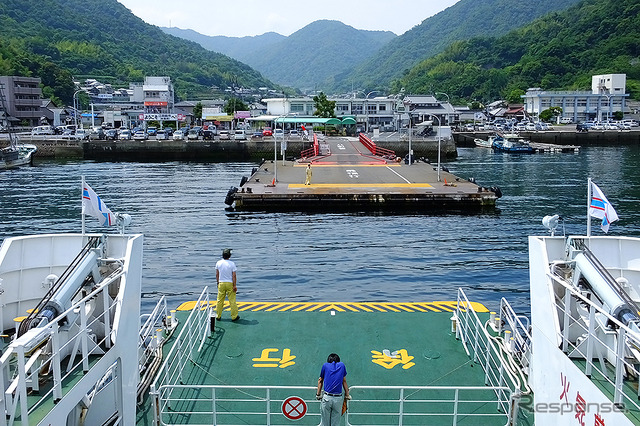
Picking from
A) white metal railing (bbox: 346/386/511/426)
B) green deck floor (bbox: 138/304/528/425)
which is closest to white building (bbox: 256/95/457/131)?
green deck floor (bbox: 138/304/528/425)

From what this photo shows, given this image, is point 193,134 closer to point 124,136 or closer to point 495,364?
point 124,136

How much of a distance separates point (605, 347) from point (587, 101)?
449ft

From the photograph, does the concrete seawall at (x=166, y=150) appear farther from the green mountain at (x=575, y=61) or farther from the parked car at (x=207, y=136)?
the green mountain at (x=575, y=61)

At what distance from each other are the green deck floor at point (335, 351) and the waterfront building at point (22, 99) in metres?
102

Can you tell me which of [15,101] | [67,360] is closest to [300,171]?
[67,360]

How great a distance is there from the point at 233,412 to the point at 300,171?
118 feet

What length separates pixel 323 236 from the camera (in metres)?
28.6

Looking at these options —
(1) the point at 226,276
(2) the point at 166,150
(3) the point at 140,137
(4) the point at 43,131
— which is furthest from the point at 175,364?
(4) the point at 43,131

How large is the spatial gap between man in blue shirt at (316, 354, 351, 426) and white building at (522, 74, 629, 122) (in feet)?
431

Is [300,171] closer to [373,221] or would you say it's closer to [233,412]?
[373,221]

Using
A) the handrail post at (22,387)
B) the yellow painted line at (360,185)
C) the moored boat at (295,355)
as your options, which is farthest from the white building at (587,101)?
the handrail post at (22,387)

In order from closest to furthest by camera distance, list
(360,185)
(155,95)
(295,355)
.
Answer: (295,355)
(360,185)
(155,95)

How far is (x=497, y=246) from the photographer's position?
89.0 ft

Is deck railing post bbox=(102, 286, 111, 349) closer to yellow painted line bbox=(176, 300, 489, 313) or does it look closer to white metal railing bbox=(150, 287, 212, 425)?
white metal railing bbox=(150, 287, 212, 425)
